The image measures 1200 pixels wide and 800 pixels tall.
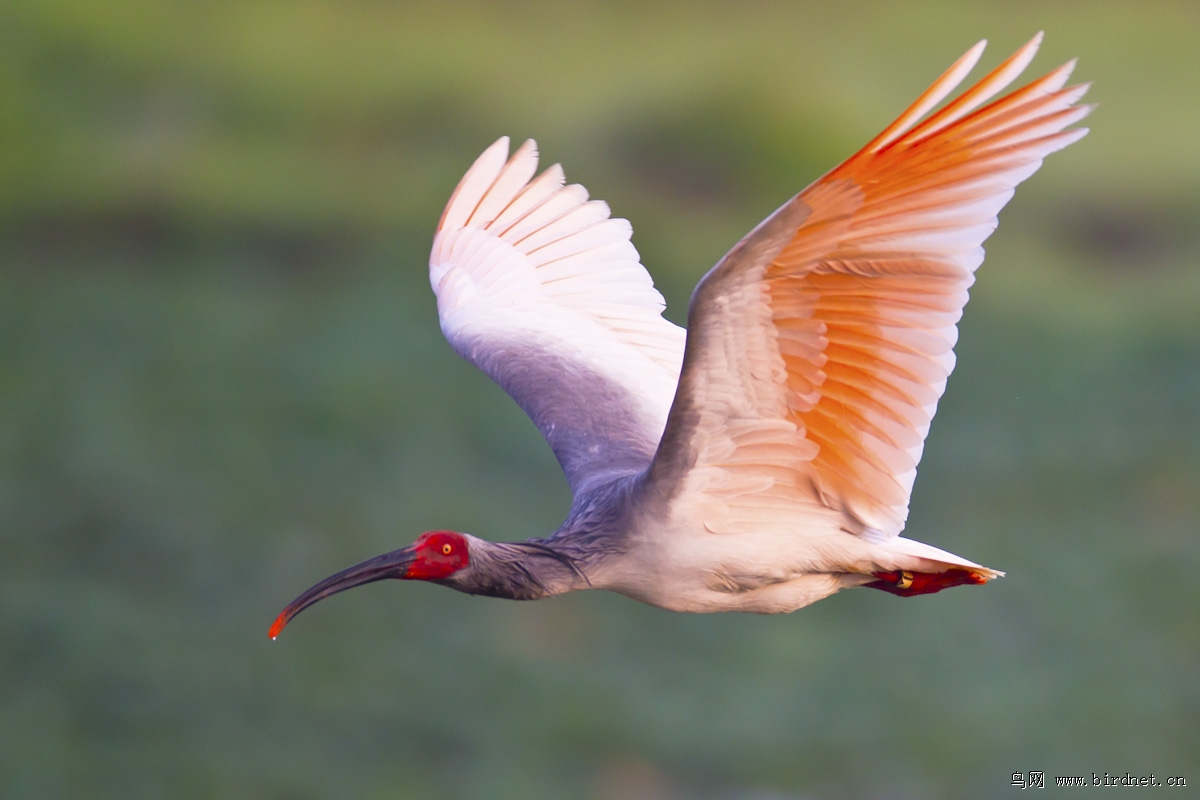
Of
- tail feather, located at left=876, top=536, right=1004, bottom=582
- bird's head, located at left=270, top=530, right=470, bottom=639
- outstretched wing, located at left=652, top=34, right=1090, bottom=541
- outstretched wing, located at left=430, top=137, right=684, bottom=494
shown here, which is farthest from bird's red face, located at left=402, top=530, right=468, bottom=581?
tail feather, located at left=876, top=536, right=1004, bottom=582

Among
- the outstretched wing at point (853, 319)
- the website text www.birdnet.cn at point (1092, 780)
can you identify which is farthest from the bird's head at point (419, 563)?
the website text www.birdnet.cn at point (1092, 780)

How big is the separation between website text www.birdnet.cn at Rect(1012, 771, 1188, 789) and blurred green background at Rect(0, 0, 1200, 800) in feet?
0.41

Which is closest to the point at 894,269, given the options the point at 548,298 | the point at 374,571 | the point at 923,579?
the point at 923,579

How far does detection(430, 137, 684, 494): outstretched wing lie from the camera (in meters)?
8.10

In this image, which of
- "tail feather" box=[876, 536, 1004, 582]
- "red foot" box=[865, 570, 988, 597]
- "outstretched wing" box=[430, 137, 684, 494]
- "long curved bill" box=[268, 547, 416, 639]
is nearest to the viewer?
"long curved bill" box=[268, 547, 416, 639]

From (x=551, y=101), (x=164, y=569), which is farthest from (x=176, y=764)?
(x=551, y=101)

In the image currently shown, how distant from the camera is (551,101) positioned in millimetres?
30047

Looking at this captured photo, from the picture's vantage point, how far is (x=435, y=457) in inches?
801

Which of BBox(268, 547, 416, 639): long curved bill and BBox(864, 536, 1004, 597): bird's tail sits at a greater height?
BBox(268, 547, 416, 639): long curved bill

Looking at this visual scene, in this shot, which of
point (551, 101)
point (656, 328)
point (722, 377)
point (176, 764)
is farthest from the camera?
point (551, 101)

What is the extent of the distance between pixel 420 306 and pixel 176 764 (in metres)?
7.20

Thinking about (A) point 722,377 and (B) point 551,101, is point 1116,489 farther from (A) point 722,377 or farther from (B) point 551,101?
(A) point 722,377

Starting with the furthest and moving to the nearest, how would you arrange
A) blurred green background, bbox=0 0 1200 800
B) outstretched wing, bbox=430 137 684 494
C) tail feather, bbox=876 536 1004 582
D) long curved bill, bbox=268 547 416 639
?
blurred green background, bbox=0 0 1200 800
outstretched wing, bbox=430 137 684 494
tail feather, bbox=876 536 1004 582
long curved bill, bbox=268 547 416 639

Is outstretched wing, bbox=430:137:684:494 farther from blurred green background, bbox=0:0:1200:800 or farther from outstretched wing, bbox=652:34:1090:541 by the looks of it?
blurred green background, bbox=0:0:1200:800
